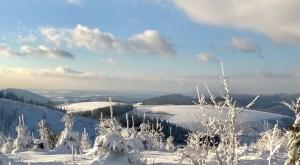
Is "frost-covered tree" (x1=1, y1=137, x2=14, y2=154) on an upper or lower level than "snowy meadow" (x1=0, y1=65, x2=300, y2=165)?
lower

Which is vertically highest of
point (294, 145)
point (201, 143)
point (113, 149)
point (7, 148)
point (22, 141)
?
point (294, 145)

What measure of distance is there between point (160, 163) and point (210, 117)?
19.2m

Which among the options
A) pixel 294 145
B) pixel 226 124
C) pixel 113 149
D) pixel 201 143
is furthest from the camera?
pixel 113 149

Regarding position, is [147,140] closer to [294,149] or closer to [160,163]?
[160,163]

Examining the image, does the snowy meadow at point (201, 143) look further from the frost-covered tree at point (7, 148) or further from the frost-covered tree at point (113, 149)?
the frost-covered tree at point (7, 148)

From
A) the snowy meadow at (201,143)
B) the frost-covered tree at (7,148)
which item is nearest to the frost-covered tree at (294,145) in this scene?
the snowy meadow at (201,143)

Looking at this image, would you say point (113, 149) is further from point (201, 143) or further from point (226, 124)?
point (226, 124)

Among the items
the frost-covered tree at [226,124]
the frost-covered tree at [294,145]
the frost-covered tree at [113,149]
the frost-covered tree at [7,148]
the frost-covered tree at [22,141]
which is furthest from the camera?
the frost-covered tree at [7,148]

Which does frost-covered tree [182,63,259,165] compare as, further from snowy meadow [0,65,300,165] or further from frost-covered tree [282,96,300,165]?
frost-covered tree [282,96,300,165]

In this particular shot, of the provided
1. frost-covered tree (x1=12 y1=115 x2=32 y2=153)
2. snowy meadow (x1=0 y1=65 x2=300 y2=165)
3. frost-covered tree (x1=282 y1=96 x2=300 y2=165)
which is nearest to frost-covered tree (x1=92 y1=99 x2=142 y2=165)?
snowy meadow (x1=0 y1=65 x2=300 y2=165)

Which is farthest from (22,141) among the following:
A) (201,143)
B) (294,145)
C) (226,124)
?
(294,145)

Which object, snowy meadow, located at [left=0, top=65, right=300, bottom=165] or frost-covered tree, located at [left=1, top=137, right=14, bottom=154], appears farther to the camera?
frost-covered tree, located at [left=1, top=137, right=14, bottom=154]

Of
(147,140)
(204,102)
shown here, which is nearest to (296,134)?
(204,102)

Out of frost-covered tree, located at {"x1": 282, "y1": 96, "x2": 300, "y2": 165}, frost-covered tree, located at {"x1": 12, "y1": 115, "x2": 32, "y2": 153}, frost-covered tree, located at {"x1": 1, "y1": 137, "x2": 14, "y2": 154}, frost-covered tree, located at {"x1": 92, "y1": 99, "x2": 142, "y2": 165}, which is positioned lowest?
frost-covered tree, located at {"x1": 1, "y1": 137, "x2": 14, "y2": 154}
